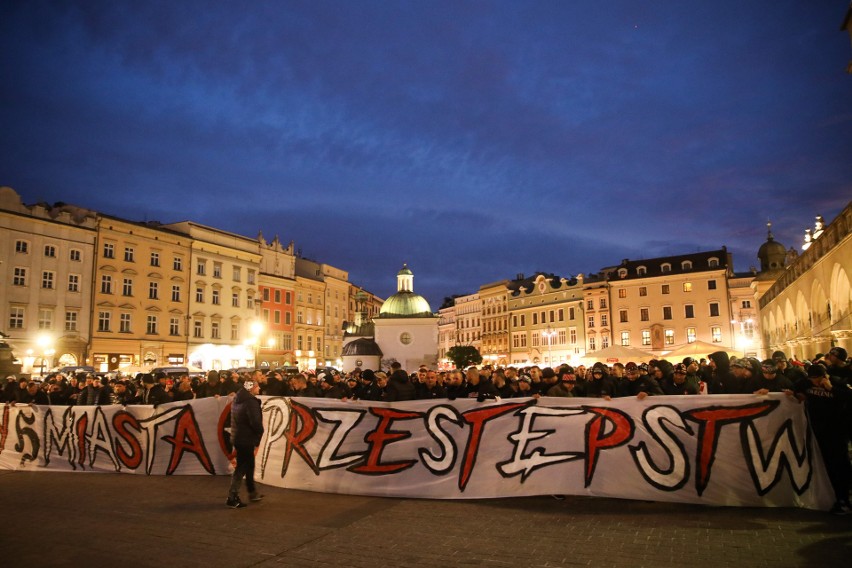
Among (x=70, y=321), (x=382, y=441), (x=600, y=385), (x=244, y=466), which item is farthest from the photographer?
(x=70, y=321)

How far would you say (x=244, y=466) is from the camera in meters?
9.67

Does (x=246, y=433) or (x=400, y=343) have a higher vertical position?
(x=400, y=343)

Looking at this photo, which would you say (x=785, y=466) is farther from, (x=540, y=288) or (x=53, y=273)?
(x=540, y=288)

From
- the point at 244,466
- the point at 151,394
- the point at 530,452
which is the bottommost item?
the point at 244,466

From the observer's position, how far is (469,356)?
99.2 m

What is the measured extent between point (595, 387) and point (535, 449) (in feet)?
6.27

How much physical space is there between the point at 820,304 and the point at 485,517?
27496 mm

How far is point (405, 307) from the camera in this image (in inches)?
2335

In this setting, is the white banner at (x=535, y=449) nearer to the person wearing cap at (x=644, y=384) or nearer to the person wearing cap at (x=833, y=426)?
the person wearing cap at (x=833, y=426)

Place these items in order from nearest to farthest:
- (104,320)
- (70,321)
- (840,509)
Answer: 1. (840,509)
2. (70,321)
3. (104,320)

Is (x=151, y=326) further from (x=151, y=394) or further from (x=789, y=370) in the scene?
(x=789, y=370)

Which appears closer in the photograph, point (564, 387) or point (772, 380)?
point (772, 380)

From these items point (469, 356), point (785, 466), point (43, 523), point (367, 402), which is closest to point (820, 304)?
point (785, 466)

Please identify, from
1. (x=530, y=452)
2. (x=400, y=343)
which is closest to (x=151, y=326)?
(x=400, y=343)
